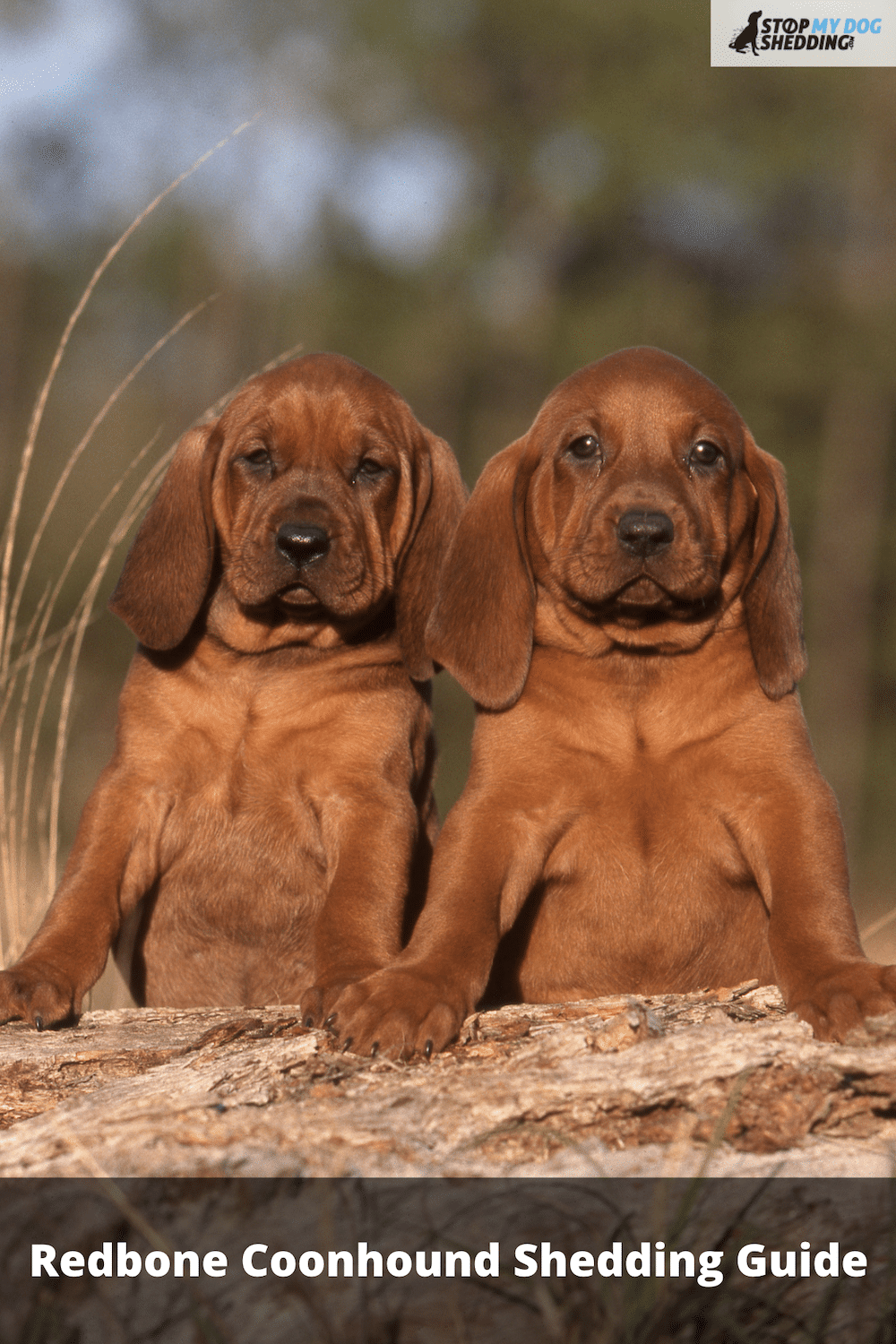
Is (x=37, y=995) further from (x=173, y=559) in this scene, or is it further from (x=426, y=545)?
(x=426, y=545)

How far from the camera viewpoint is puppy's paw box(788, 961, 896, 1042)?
3.56 metres

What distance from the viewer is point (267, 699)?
5293 millimetres

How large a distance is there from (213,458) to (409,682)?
42.3 inches

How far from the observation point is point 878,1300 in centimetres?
263

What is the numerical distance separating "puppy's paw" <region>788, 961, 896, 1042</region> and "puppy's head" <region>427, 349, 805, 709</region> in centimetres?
114

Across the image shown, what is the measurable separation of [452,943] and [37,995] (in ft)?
4.15

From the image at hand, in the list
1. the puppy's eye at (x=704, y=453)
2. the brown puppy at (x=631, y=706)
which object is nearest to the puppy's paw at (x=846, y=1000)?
the brown puppy at (x=631, y=706)

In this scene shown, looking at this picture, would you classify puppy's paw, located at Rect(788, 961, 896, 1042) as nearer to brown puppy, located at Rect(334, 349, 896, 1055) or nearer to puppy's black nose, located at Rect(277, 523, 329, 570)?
brown puppy, located at Rect(334, 349, 896, 1055)

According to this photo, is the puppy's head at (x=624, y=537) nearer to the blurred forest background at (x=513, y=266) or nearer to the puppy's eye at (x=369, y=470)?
the puppy's eye at (x=369, y=470)

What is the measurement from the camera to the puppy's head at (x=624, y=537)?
15.3 feet

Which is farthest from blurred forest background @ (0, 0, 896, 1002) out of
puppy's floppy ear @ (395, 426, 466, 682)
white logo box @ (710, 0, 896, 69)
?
puppy's floppy ear @ (395, 426, 466, 682)

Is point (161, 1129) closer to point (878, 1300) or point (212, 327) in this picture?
point (878, 1300)

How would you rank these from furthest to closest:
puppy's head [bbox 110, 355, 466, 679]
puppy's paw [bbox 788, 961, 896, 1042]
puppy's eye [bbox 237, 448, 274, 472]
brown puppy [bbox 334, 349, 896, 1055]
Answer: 1. puppy's eye [bbox 237, 448, 274, 472]
2. puppy's head [bbox 110, 355, 466, 679]
3. brown puppy [bbox 334, 349, 896, 1055]
4. puppy's paw [bbox 788, 961, 896, 1042]

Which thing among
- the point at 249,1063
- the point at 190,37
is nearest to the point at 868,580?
the point at 190,37
